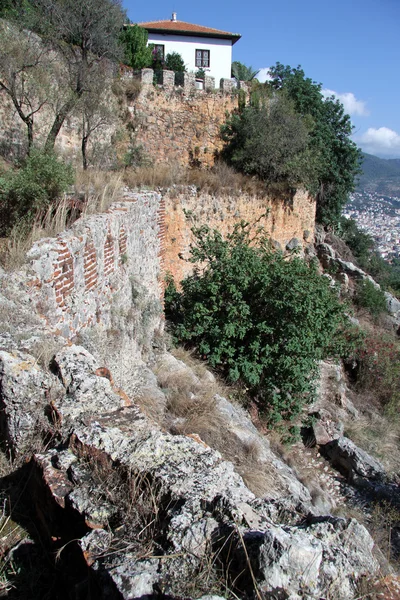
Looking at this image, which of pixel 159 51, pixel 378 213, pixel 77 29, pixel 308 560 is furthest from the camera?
pixel 378 213

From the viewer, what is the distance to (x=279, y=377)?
24.3 ft

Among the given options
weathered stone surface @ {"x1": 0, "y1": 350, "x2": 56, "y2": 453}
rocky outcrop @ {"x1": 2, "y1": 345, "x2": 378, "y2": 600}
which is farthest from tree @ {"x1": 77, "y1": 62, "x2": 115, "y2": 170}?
rocky outcrop @ {"x1": 2, "y1": 345, "x2": 378, "y2": 600}

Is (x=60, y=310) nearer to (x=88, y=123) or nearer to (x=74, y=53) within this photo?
(x=88, y=123)

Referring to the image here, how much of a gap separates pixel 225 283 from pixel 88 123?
8.69 m

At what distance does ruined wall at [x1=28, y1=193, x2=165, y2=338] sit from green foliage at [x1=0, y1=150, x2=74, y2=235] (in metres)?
1.00

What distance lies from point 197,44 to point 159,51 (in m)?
2.28

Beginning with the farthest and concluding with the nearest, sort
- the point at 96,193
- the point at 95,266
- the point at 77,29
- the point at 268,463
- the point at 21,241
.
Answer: the point at 77,29 → the point at 96,193 → the point at 268,463 → the point at 95,266 → the point at 21,241

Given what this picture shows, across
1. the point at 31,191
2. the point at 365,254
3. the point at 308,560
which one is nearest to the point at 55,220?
the point at 31,191

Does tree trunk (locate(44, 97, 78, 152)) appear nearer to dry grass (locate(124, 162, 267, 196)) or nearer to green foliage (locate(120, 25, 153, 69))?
dry grass (locate(124, 162, 267, 196))

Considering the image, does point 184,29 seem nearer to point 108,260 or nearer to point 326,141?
point 326,141

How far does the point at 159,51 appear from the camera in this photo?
24.3 m

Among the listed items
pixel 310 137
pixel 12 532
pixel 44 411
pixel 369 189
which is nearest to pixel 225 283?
pixel 44 411

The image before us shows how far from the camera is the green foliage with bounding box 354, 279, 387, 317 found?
15641mm

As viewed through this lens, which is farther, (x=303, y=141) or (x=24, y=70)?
(x=303, y=141)
